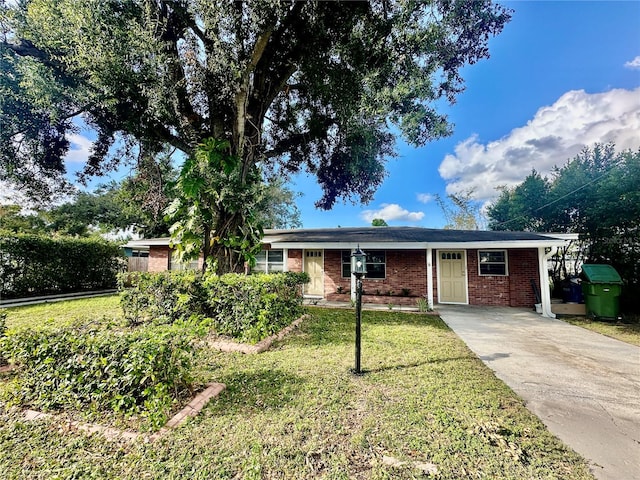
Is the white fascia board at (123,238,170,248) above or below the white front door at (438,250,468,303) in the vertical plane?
above

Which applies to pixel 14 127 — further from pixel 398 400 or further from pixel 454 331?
pixel 454 331

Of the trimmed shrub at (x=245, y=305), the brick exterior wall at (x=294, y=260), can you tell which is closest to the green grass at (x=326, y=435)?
the trimmed shrub at (x=245, y=305)

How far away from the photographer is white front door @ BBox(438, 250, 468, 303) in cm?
1030

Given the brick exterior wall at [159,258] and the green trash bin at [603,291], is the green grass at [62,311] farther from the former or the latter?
the green trash bin at [603,291]

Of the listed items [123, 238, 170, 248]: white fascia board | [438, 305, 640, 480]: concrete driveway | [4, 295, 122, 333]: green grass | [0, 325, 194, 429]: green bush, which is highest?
[123, 238, 170, 248]: white fascia board

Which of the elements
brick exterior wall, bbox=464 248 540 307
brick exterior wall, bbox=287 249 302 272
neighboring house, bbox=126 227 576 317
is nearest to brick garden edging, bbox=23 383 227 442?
neighboring house, bbox=126 227 576 317

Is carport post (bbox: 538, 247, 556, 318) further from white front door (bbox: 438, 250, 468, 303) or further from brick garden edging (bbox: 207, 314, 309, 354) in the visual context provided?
brick garden edging (bbox: 207, 314, 309, 354)

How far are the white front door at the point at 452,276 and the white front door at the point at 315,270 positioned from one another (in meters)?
4.74

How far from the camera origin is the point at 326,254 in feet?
37.9

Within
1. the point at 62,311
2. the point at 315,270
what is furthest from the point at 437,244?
the point at 62,311

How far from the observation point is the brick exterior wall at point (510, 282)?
9602mm

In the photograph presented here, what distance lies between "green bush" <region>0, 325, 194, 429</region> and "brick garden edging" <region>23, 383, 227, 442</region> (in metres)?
0.08

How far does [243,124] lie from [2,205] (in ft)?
69.0

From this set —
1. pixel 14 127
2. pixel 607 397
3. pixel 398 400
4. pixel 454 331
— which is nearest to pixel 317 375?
pixel 398 400
